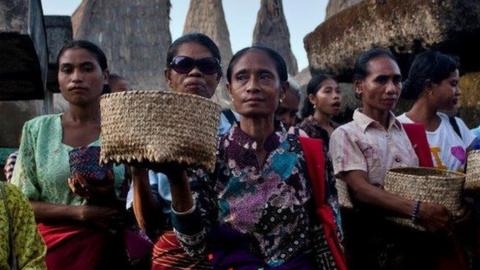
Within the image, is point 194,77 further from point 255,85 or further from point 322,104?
point 322,104

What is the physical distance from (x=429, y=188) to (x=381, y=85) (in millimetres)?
677

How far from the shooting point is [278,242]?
94.2 inches

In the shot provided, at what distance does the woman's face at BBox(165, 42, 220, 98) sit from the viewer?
2838 mm

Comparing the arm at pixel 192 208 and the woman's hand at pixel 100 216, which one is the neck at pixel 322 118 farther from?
the arm at pixel 192 208

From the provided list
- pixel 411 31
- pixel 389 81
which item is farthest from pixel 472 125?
pixel 389 81

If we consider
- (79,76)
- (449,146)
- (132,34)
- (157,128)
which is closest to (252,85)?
(157,128)

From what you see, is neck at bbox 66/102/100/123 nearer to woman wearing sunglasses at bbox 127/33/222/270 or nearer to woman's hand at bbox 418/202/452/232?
woman wearing sunglasses at bbox 127/33/222/270

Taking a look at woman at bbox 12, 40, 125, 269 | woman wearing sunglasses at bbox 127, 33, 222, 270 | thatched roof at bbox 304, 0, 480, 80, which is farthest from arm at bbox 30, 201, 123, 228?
thatched roof at bbox 304, 0, 480, 80

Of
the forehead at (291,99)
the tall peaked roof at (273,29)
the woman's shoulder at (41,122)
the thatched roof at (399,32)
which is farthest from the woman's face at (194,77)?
the tall peaked roof at (273,29)

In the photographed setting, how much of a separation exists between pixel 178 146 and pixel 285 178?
23.4 inches

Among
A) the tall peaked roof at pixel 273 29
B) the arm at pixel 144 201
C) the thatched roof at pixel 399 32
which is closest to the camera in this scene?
the arm at pixel 144 201

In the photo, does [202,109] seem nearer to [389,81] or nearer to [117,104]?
[117,104]

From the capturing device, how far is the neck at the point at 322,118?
496 cm

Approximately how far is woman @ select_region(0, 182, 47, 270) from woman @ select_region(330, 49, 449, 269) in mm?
1433
